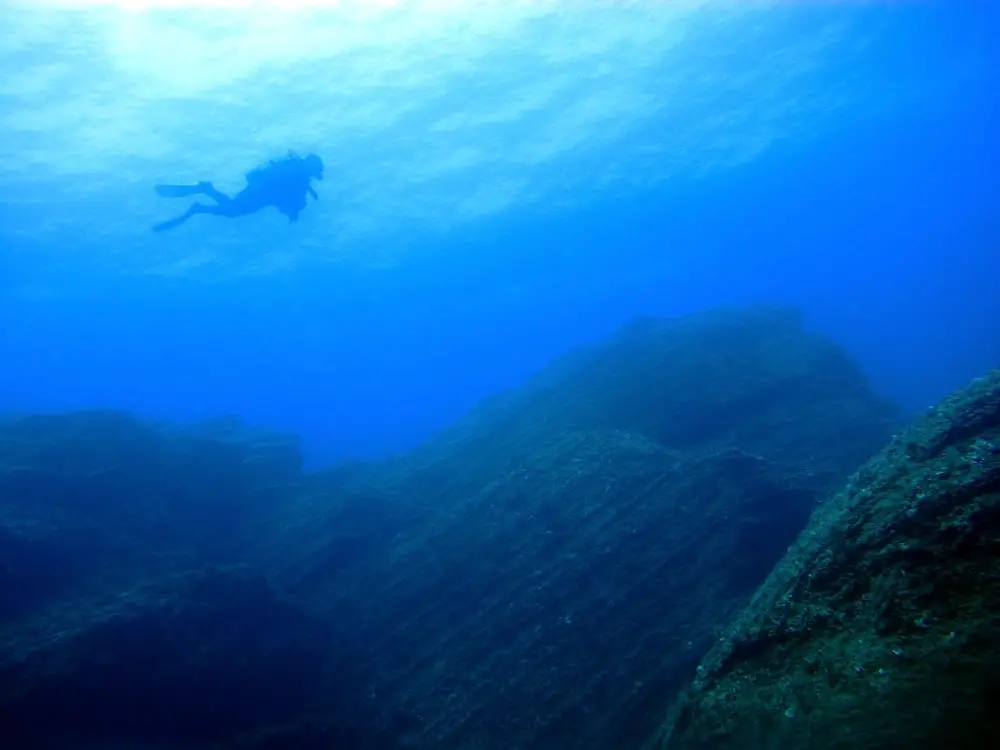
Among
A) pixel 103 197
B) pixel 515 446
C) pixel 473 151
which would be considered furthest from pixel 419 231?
pixel 515 446

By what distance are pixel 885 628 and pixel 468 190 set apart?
38.4m

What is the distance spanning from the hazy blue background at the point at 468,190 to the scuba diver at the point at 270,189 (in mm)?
10062

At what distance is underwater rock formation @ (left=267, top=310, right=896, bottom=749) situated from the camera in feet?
27.1

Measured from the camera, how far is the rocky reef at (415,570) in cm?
794

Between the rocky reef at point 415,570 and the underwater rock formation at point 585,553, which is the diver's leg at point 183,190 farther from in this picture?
the underwater rock formation at point 585,553

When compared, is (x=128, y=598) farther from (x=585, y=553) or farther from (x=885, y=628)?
(x=885, y=628)

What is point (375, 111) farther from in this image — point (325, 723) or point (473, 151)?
point (325, 723)

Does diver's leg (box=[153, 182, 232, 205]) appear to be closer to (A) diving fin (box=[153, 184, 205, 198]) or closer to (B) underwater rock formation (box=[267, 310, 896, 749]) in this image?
(A) diving fin (box=[153, 184, 205, 198])

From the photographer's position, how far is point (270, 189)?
15.1 m

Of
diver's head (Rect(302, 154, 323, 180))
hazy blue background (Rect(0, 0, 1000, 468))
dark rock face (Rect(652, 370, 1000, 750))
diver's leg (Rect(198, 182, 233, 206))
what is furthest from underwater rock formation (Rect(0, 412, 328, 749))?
hazy blue background (Rect(0, 0, 1000, 468))

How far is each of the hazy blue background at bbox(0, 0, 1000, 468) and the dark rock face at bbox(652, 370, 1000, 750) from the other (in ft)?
80.0

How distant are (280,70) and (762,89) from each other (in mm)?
26572

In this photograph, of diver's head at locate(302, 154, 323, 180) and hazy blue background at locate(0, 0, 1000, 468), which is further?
hazy blue background at locate(0, 0, 1000, 468)

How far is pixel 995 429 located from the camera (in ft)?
15.1
